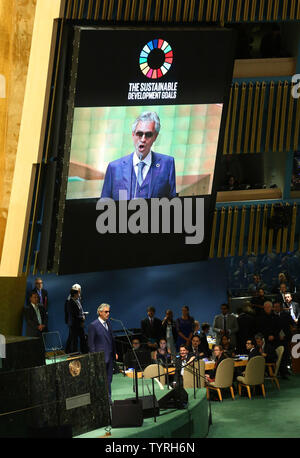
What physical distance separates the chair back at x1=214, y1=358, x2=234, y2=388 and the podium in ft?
11.6

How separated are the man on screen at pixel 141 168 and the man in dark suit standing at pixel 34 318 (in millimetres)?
3004

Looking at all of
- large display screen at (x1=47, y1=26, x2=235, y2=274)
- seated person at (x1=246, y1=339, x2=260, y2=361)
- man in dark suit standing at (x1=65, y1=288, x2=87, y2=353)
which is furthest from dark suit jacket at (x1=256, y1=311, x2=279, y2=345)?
man in dark suit standing at (x1=65, y1=288, x2=87, y2=353)

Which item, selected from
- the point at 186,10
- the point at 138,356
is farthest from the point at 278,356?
the point at 186,10

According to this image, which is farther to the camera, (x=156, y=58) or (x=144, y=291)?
(x=144, y=291)

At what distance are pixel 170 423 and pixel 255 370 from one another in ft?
11.5

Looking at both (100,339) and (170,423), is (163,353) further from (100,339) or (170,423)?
(170,423)

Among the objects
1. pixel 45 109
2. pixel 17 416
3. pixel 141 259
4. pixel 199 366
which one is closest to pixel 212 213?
pixel 141 259

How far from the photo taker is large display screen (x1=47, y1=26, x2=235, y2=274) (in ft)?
44.9

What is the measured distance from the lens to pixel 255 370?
53.7ft

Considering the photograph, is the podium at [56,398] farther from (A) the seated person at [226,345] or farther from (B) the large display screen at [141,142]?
(A) the seated person at [226,345]

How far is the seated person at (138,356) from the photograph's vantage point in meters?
16.2

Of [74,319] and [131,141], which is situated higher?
[131,141]

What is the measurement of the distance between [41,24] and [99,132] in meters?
1.67
